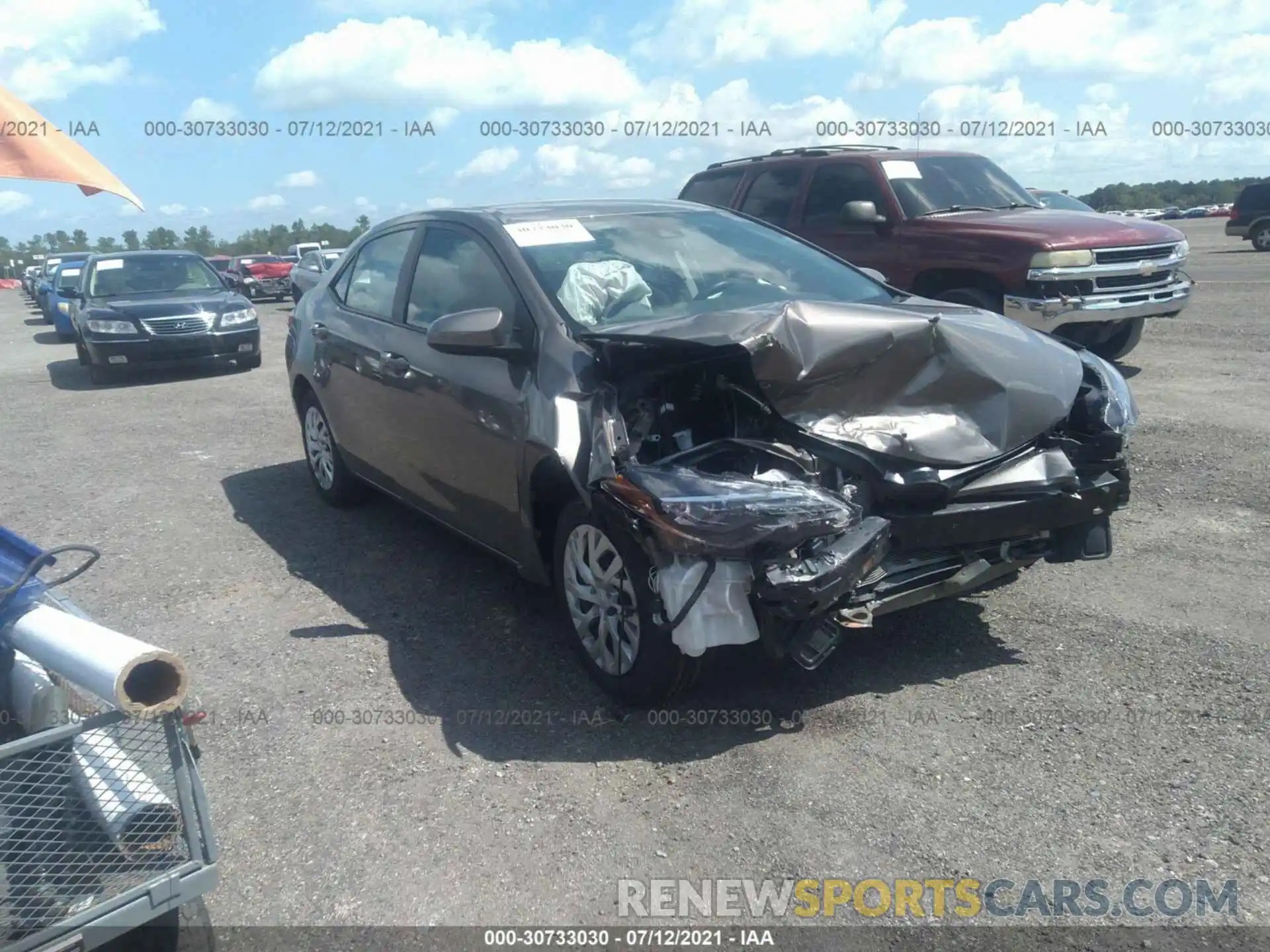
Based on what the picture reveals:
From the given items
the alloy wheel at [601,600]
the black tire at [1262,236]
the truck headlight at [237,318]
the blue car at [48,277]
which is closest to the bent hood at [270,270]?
the blue car at [48,277]

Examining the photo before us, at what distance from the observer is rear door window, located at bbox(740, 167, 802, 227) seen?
10492 millimetres

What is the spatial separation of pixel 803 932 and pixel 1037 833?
31.6 inches

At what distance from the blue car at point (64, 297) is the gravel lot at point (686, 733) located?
46.2 ft

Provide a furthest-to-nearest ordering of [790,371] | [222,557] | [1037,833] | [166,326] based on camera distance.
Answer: [166,326] → [222,557] → [790,371] → [1037,833]

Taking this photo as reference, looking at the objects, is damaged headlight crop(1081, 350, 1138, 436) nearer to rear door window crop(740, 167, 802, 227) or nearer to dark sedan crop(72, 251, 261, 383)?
rear door window crop(740, 167, 802, 227)

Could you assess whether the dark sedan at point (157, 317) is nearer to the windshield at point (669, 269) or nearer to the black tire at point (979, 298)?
the black tire at point (979, 298)

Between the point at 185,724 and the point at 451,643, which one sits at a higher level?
the point at 185,724

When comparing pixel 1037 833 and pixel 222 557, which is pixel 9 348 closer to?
pixel 222 557

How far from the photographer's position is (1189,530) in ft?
18.3

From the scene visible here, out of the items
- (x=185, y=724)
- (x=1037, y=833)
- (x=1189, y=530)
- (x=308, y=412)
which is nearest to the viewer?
(x=185, y=724)

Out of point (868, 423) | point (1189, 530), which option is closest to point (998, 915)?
point (868, 423)

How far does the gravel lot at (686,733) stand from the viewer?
311 centimetres

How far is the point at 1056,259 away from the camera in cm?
870

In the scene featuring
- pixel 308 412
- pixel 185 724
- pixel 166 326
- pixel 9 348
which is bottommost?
pixel 9 348
